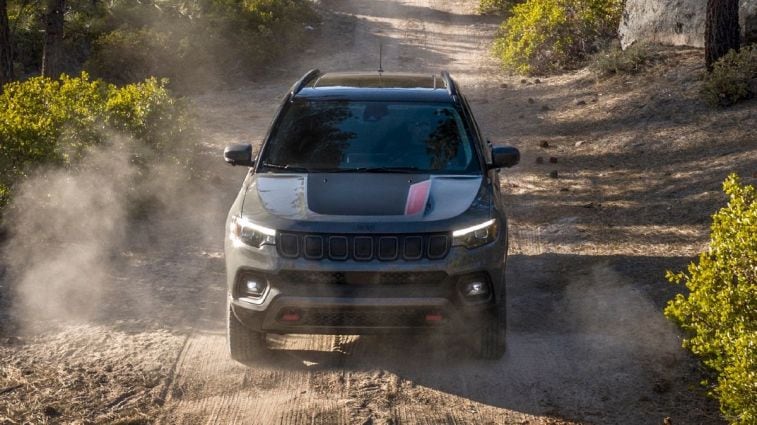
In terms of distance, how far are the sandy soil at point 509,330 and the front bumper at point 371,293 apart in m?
0.49

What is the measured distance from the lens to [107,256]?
9922mm

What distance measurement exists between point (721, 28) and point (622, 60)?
3.00 meters

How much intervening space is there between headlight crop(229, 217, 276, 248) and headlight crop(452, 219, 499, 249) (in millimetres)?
1208

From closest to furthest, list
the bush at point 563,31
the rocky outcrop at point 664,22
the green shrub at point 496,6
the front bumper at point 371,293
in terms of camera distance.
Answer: the front bumper at point 371,293, the rocky outcrop at point 664,22, the bush at point 563,31, the green shrub at point 496,6

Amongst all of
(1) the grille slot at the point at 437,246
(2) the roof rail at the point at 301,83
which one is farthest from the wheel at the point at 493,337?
(2) the roof rail at the point at 301,83

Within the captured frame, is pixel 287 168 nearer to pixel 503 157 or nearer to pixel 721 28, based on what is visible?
pixel 503 157

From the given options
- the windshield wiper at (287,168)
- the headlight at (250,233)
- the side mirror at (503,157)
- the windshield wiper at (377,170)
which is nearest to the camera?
the headlight at (250,233)

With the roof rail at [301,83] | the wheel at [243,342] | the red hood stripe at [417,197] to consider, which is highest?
the roof rail at [301,83]

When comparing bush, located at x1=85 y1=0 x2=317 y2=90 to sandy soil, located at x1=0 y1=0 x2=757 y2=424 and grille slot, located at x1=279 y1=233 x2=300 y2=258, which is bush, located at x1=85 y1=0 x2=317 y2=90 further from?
grille slot, located at x1=279 y1=233 x2=300 y2=258

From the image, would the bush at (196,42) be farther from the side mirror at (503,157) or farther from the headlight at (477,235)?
the headlight at (477,235)

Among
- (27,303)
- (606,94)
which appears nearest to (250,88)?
(606,94)

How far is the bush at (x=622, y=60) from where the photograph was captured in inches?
723

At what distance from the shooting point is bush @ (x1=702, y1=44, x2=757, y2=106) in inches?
586

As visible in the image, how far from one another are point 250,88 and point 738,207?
17004 mm
